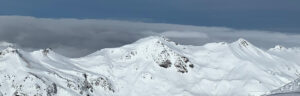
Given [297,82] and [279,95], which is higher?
[297,82]

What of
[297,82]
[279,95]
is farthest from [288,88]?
[279,95]

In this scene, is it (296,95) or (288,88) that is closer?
(296,95)

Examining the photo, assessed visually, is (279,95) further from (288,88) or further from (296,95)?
(288,88)

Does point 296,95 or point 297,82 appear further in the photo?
point 297,82

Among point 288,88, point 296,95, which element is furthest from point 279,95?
point 288,88

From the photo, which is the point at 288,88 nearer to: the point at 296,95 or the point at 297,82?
the point at 297,82

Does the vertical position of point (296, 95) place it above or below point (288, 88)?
below

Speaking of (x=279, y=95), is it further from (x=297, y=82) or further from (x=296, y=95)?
(x=297, y=82)
